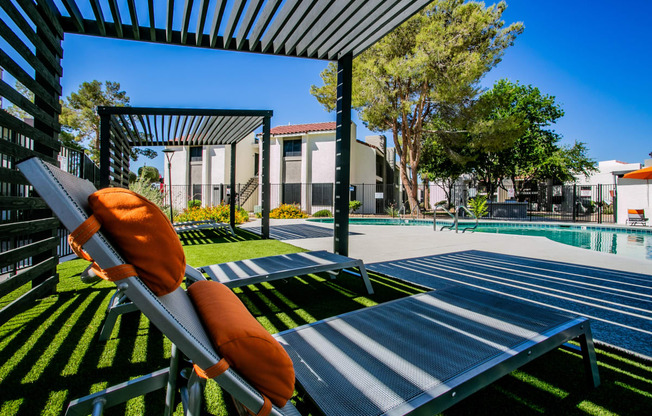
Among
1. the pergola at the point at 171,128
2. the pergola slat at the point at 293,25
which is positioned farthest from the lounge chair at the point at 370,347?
the pergola at the point at 171,128

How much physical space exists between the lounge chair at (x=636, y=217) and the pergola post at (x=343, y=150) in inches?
643

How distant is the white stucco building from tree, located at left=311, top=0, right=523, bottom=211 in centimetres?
477

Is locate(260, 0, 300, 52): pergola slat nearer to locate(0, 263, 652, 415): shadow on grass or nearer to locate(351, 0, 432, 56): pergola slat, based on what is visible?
locate(351, 0, 432, 56): pergola slat

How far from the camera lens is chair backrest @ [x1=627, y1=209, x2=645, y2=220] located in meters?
13.5

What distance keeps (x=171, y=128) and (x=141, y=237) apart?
7.74m

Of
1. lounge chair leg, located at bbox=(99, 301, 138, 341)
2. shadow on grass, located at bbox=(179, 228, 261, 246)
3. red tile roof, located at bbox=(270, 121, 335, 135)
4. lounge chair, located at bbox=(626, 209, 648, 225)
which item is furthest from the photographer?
red tile roof, located at bbox=(270, 121, 335, 135)

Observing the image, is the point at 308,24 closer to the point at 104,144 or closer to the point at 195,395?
the point at 195,395

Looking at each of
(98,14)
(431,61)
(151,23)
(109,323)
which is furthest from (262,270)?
(431,61)

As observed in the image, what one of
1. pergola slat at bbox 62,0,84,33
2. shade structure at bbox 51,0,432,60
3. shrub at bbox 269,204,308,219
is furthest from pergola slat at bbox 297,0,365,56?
shrub at bbox 269,204,308,219

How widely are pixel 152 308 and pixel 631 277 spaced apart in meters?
5.38

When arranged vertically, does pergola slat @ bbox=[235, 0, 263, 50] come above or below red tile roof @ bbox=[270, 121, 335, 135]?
below

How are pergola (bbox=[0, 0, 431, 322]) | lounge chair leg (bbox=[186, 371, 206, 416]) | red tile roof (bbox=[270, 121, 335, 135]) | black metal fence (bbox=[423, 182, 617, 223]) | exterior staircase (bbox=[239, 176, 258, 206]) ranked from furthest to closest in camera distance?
exterior staircase (bbox=[239, 176, 258, 206]) → red tile roof (bbox=[270, 121, 335, 135]) → black metal fence (bbox=[423, 182, 617, 223]) → pergola (bbox=[0, 0, 431, 322]) → lounge chair leg (bbox=[186, 371, 206, 416])

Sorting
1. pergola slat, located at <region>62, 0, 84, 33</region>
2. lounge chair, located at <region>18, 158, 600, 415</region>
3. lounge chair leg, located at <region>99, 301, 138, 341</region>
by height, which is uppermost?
pergola slat, located at <region>62, 0, 84, 33</region>

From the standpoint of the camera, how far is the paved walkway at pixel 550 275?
253cm
